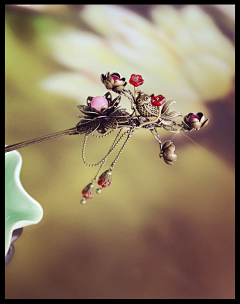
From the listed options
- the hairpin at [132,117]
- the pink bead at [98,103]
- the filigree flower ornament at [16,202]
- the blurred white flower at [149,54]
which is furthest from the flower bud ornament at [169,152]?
the blurred white flower at [149,54]

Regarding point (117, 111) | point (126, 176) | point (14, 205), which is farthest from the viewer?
point (126, 176)

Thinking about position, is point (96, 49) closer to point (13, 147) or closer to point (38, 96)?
point (38, 96)

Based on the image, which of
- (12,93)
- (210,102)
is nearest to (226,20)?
(210,102)

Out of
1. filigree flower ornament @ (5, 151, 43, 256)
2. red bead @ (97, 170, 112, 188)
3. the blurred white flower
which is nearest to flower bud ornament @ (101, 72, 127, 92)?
red bead @ (97, 170, 112, 188)

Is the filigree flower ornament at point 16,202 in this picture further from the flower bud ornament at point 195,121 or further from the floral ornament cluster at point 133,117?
the flower bud ornament at point 195,121

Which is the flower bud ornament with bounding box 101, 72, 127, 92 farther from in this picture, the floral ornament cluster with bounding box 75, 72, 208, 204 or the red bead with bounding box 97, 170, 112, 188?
the red bead with bounding box 97, 170, 112, 188

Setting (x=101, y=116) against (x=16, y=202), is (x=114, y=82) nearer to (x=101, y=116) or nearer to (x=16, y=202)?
(x=101, y=116)
